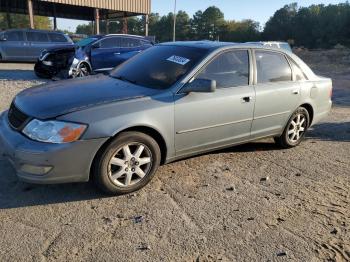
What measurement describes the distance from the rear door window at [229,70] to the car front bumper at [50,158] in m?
1.63

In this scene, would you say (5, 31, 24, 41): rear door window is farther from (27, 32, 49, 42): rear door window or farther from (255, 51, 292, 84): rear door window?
(255, 51, 292, 84): rear door window

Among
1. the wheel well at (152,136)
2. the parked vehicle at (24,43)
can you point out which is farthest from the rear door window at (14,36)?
the wheel well at (152,136)

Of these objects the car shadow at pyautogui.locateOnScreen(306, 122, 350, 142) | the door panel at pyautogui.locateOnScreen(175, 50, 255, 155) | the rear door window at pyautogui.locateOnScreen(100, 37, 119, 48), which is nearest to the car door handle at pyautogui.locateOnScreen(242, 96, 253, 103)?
the door panel at pyautogui.locateOnScreen(175, 50, 255, 155)

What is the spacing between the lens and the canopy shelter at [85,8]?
26.1 m

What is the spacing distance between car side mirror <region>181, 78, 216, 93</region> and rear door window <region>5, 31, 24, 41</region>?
15105mm

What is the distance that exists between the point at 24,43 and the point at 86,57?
6.83 meters

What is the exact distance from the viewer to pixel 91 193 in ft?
13.1

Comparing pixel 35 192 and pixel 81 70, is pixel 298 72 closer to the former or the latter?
pixel 35 192

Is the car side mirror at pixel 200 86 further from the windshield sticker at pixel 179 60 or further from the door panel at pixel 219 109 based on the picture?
the windshield sticker at pixel 179 60

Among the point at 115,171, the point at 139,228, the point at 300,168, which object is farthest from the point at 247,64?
the point at 139,228

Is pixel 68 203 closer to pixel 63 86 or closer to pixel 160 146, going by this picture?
pixel 160 146

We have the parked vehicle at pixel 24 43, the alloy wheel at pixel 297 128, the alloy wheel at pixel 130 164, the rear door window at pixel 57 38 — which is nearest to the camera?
the alloy wheel at pixel 130 164

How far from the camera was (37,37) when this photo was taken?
17594 mm

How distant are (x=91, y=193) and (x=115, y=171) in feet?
1.20
